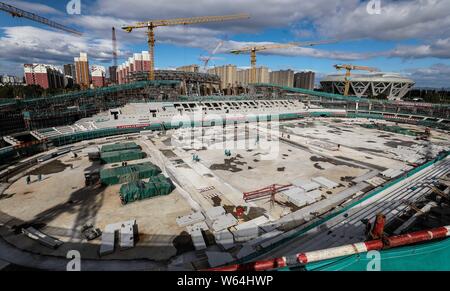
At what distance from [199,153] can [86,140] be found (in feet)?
93.7

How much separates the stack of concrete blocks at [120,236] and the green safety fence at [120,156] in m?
19.9

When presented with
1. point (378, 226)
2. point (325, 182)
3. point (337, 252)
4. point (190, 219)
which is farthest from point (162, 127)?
point (337, 252)

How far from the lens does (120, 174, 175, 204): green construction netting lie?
2606 cm

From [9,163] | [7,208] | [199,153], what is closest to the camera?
[7,208]

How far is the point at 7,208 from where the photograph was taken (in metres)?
25.2

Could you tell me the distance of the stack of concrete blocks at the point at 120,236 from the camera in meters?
18.8

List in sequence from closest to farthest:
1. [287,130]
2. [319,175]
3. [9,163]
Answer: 1. [319,175]
2. [9,163]
3. [287,130]

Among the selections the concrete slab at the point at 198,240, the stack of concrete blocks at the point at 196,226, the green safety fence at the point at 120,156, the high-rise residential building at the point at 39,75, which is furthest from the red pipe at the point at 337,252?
the high-rise residential building at the point at 39,75

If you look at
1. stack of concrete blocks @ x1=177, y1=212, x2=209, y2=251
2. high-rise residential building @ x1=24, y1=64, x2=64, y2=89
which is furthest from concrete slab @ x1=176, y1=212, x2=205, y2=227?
high-rise residential building @ x1=24, y1=64, x2=64, y2=89

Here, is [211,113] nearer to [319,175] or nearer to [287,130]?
[287,130]

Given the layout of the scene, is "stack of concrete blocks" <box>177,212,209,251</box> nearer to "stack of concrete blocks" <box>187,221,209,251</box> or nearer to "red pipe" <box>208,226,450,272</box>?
"stack of concrete blocks" <box>187,221,209,251</box>

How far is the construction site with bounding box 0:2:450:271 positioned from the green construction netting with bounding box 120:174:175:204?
12cm
